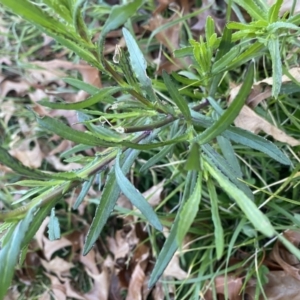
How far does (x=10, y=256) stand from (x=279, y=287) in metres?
0.64

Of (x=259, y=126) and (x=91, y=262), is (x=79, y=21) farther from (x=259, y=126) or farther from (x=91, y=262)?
(x=91, y=262)

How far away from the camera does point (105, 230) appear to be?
130 cm

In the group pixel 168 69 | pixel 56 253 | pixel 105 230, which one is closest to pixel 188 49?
pixel 168 69

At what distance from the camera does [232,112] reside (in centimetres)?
60

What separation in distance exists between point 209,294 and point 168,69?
1.86 ft

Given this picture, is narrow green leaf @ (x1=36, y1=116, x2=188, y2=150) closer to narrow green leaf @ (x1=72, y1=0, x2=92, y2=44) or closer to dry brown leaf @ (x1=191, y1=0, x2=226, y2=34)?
narrow green leaf @ (x1=72, y1=0, x2=92, y2=44)

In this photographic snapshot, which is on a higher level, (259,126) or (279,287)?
(259,126)

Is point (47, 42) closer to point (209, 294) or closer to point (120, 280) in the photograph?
point (120, 280)

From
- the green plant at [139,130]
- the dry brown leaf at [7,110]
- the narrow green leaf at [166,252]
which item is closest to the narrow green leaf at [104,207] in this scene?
the green plant at [139,130]

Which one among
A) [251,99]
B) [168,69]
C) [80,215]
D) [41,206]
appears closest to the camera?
[41,206]

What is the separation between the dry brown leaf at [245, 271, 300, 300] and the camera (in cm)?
98

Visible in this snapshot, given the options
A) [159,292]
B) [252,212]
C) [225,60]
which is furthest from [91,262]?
[252,212]

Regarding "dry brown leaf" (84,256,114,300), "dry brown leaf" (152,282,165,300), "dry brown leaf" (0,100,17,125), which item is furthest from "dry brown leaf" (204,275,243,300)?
"dry brown leaf" (0,100,17,125)

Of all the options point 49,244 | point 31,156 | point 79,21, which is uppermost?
point 79,21
